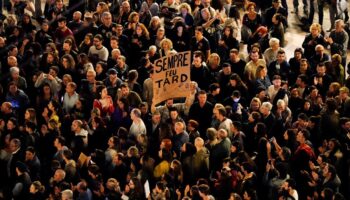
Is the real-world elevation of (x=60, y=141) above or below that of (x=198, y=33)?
below

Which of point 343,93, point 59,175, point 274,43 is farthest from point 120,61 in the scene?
point 343,93

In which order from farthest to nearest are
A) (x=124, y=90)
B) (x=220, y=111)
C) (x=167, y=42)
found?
(x=167, y=42) < (x=124, y=90) < (x=220, y=111)

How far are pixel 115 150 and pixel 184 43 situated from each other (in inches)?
175

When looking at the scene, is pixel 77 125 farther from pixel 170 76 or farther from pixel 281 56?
pixel 281 56

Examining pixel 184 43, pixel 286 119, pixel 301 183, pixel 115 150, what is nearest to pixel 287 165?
pixel 301 183

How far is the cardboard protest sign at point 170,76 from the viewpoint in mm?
19250

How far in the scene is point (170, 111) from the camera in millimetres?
18969

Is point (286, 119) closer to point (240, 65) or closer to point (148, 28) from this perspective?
point (240, 65)

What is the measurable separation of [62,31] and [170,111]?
4566 millimetres

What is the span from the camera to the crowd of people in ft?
57.6

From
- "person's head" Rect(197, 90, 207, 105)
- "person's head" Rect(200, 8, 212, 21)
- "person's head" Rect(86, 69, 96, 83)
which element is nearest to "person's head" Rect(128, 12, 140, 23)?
"person's head" Rect(200, 8, 212, 21)

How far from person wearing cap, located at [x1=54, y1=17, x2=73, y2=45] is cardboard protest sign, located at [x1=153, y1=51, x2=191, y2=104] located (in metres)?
3.83

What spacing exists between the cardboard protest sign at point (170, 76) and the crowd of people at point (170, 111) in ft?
0.77

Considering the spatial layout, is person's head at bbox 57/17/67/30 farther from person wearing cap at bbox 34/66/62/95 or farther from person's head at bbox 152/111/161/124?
person's head at bbox 152/111/161/124
